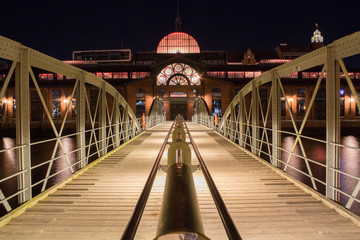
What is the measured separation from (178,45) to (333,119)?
A: 4651 cm

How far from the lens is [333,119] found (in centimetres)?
491

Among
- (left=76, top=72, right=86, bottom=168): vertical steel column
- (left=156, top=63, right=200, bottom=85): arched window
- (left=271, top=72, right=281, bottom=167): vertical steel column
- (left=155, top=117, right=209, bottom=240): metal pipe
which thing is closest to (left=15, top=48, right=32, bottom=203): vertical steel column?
(left=76, top=72, right=86, bottom=168): vertical steel column

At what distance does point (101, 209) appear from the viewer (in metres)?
4.80

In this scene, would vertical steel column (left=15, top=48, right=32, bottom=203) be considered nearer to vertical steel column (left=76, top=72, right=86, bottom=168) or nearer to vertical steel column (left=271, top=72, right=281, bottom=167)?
vertical steel column (left=76, top=72, right=86, bottom=168)

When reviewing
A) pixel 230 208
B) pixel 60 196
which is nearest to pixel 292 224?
pixel 230 208

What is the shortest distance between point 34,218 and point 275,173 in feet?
17.8

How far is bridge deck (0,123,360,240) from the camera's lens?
3.84 meters

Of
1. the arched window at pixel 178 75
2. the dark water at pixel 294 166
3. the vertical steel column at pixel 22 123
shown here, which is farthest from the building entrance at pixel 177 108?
the vertical steel column at pixel 22 123

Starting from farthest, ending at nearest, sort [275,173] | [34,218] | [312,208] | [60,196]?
[275,173] < [60,196] < [312,208] < [34,218]

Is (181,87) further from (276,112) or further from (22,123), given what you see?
(22,123)

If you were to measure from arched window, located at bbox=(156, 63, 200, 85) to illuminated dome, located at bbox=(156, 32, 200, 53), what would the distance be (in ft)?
30.2

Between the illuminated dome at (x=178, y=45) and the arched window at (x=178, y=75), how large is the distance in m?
9.19

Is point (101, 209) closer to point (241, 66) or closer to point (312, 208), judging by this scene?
point (312, 208)

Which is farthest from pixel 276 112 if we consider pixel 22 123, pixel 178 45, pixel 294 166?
pixel 178 45
